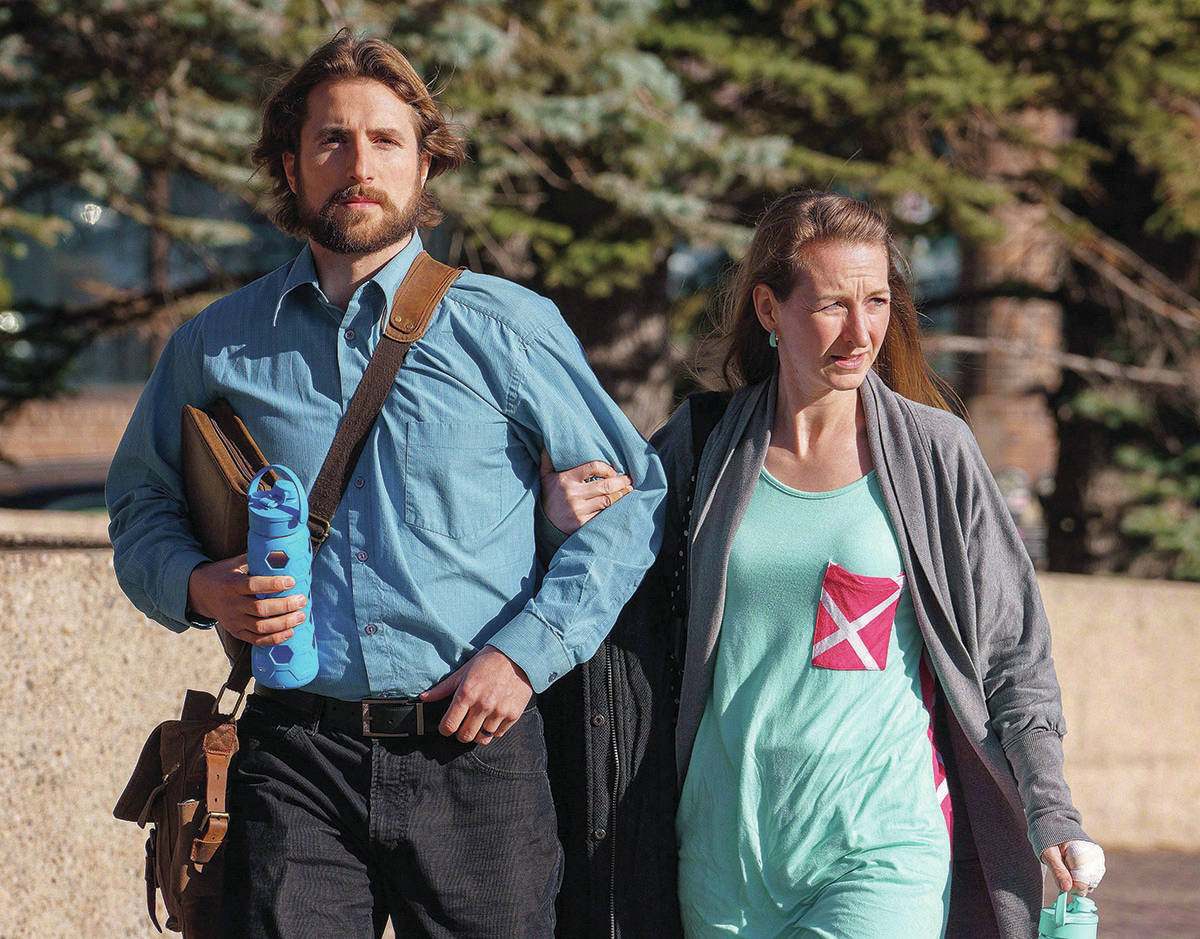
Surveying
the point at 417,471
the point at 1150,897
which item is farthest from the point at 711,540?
the point at 1150,897

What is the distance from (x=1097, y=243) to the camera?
26.3ft

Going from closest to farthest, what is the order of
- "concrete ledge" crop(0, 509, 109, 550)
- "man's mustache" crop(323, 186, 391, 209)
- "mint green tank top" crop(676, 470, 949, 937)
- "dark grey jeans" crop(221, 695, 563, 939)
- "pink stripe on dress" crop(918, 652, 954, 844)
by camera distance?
1. "dark grey jeans" crop(221, 695, 563, 939)
2. "man's mustache" crop(323, 186, 391, 209)
3. "mint green tank top" crop(676, 470, 949, 937)
4. "pink stripe on dress" crop(918, 652, 954, 844)
5. "concrete ledge" crop(0, 509, 109, 550)

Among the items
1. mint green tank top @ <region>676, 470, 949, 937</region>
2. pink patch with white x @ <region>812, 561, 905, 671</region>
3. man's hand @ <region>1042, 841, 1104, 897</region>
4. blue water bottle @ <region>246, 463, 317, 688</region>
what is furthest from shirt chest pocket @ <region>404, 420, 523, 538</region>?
man's hand @ <region>1042, 841, 1104, 897</region>

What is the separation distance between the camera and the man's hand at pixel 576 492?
267 cm

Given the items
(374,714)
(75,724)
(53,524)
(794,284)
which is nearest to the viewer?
(374,714)

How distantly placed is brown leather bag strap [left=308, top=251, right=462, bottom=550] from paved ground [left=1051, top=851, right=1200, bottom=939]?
4.11m

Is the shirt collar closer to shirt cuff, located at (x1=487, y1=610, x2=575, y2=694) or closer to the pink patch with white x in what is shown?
shirt cuff, located at (x1=487, y1=610, x2=575, y2=694)

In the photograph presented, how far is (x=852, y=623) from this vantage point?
9.27ft

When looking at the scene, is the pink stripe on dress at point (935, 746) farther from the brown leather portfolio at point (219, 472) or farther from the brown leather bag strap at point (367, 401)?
the brown leather portfolio at point (219, 472)

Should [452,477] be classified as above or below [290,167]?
below

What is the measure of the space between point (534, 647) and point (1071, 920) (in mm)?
1068

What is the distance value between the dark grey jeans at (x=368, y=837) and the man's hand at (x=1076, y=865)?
37.5 inches

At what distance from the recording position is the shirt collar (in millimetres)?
2709

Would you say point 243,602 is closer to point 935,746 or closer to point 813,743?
point 813,743
